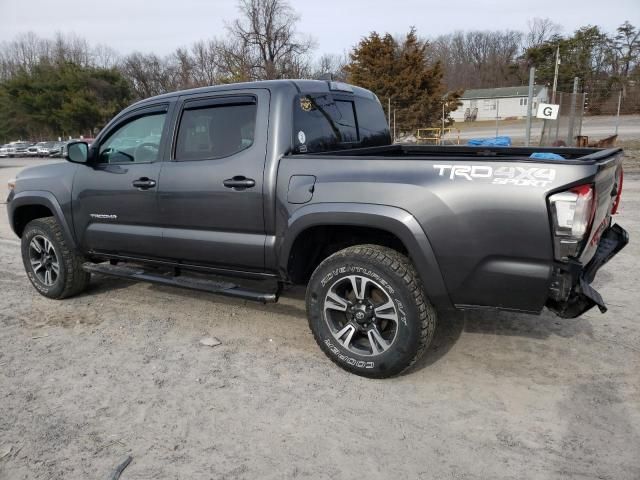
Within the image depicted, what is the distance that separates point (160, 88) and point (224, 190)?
62.8 metres

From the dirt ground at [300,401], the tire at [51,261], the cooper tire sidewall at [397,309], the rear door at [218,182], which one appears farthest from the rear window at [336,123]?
the tire at [51,261]

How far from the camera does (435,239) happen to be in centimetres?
291

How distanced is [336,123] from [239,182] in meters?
0.99

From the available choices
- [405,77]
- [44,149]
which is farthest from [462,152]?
[44,149]

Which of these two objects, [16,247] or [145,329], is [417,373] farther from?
[16,247]

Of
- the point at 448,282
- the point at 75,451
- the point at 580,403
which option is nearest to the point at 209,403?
the point at 75,451

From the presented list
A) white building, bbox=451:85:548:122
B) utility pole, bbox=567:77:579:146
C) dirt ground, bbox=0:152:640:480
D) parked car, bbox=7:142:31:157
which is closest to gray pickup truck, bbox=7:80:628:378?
dirt ground, bbox=0:152:640:480

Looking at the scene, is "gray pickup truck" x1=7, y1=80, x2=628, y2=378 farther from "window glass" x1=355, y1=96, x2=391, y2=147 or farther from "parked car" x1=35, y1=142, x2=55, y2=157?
"parked car" x1=35, y1=142, x2=55, y2=157

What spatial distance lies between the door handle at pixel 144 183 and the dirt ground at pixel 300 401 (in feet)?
3.87

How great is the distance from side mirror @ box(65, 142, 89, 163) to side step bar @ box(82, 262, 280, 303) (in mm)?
994

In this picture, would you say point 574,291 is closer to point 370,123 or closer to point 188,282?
point 370,123

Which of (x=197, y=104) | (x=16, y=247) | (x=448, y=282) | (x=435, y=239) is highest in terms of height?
(x=197, y=104)

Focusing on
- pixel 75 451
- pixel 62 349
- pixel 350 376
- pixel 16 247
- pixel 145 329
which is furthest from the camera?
pixel 16 247

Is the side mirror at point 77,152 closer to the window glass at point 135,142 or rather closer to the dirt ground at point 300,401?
the window glass at point 135,142
